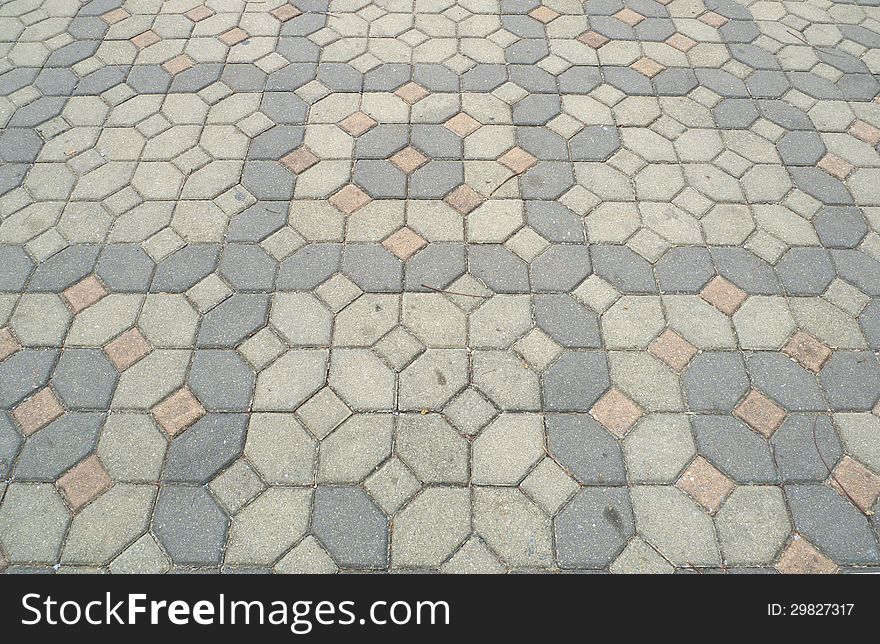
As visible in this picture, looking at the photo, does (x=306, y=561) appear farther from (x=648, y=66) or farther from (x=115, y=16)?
(x=115, y=16)

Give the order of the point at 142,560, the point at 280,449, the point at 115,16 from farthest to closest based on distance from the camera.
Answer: the point at 115,16
the point at 280,449
the point at 142,560

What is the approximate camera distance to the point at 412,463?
2906mm

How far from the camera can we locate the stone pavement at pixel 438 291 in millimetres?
2771

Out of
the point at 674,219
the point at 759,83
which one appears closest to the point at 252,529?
the point at 674,219

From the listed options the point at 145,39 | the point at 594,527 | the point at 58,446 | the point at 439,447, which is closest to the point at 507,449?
the point at 439,447

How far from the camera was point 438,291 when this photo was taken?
3486mm

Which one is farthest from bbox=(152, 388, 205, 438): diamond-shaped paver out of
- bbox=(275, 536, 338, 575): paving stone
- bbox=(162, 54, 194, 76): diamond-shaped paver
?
bbox=(162, 54, 194, 76): diamond-shaped paver

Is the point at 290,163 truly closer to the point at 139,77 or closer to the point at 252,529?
the point at 139,77

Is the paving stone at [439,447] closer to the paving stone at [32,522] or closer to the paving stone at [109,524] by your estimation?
the paving stone at [109,524]

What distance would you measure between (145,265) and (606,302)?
259 cm

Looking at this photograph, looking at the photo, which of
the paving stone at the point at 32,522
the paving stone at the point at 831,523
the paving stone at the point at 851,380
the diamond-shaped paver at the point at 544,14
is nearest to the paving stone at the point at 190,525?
the paving stone at the point at 32,522

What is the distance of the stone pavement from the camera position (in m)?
2.77

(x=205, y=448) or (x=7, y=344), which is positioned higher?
(x=7, y=344)
